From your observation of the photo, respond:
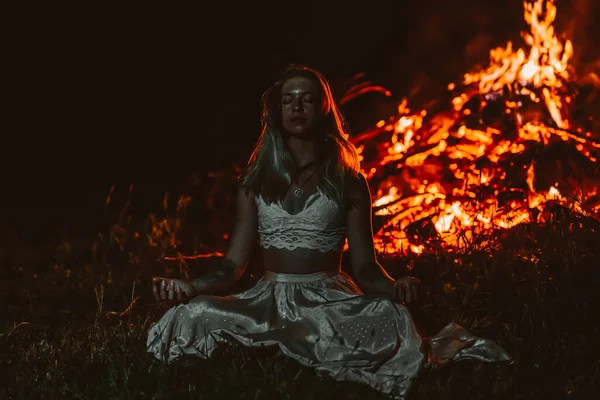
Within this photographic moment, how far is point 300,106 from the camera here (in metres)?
5.28

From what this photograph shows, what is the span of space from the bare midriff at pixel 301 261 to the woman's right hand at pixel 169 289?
497 millimetres

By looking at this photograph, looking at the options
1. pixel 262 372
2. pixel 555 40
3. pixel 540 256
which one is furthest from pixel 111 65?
pixel 262 372

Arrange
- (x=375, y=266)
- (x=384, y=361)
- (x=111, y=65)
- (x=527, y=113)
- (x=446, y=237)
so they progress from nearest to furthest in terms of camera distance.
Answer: (x=384, y=361) → (x=375, y=266) → (x=446, y=237) → (x=527, y=113) → (x=111, y=65)

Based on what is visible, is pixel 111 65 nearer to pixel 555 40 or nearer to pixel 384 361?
pixel 555 40

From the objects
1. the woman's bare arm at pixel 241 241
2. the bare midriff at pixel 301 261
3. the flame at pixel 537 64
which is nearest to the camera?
the bare midriff at pixel 301 261

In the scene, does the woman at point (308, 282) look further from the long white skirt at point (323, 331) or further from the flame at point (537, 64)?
the flame at point (537, 64)

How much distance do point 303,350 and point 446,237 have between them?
2.17 meters

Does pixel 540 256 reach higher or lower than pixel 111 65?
lower

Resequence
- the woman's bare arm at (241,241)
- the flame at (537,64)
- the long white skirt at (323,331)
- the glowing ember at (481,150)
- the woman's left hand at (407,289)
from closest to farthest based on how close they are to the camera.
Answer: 1. the woman's left hand at (407,289)
2. the long white skirt at (323,331)
3. the woman's bare arm at (241,241)
4. the glowing ember at (481,150)
5. the flame at (537,64)

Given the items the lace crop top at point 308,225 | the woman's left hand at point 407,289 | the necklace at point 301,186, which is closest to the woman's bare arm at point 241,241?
the lace crop top at point 308,225

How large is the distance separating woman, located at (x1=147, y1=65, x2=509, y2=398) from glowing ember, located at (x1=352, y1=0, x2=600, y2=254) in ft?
5.22

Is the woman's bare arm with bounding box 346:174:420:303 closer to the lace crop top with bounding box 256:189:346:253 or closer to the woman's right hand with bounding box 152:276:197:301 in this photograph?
the lace crop top with bounding box 256:189:346:253

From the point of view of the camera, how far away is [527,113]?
7418mm

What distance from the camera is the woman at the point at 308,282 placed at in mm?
4914
